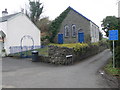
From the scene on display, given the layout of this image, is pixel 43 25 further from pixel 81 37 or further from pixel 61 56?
pixel 61 56

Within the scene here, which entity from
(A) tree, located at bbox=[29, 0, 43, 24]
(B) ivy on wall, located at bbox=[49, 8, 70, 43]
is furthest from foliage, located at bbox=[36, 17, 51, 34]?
(B) ivy on wall, located at bbox=[49, 8, 70, 43]

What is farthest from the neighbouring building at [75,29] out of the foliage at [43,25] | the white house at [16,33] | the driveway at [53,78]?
the driveway at [53,78]

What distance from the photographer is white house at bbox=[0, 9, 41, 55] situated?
2119 centimetres

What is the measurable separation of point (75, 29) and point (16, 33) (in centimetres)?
1053

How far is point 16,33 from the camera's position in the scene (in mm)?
22484

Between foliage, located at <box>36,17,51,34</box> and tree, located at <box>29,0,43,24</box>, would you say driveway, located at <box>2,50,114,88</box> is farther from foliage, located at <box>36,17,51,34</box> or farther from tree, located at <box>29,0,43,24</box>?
tree, located at <box>29,0,43,24</box>

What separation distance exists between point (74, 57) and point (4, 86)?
8809 millimetres

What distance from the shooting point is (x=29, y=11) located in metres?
40.7

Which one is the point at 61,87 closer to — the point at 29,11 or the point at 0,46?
the point at 0,46

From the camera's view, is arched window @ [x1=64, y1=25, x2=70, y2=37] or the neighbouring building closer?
the neighbouring building

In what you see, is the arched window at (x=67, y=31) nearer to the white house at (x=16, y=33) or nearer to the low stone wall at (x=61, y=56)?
the white house at (x=16, y=33)

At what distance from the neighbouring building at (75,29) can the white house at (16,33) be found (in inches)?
210

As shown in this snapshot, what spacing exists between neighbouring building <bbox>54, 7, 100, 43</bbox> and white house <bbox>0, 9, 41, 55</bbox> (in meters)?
5.34

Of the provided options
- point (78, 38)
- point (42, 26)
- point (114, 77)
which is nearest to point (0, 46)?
point (78, 38)
